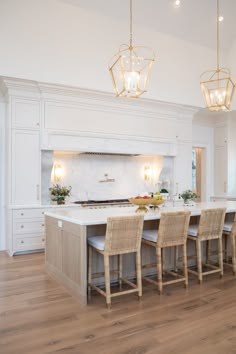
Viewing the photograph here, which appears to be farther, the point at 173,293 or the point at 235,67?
the point at 235,67

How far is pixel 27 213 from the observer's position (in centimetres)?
544

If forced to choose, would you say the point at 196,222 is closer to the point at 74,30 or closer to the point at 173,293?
the point at 173,293

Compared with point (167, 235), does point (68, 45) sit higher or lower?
higher

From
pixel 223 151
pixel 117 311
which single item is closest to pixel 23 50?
pixel 117 311

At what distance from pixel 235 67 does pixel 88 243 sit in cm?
604

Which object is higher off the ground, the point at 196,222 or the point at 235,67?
the point at 235,67

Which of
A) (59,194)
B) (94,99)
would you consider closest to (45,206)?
(59,194)

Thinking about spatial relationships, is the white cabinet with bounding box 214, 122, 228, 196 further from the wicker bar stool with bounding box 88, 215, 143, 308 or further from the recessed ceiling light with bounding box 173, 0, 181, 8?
the wicker bar stool with bounding box 88, 215, 143, 308

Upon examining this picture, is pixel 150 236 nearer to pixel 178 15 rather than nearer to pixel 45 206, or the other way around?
pixel 45 206

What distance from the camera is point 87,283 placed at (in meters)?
3.49

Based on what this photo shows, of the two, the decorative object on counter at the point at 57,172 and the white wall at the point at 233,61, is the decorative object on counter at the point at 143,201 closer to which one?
the decorative object on counter at the point at 57,172

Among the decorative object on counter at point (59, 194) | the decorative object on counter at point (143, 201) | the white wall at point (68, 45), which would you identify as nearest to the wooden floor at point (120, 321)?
the decorative object on counter at point (143, 201)

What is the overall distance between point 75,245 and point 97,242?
251 mm

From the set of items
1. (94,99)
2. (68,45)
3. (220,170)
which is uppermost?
(68,45)
